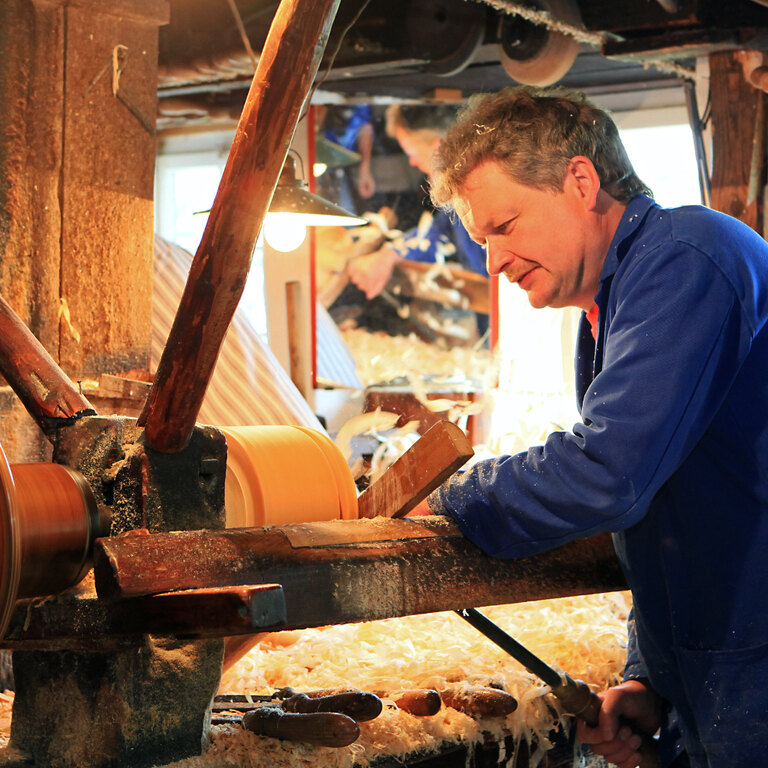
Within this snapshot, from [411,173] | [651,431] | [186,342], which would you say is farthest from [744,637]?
[411,173]

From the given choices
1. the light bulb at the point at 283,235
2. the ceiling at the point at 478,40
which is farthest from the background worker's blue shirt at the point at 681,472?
the light bulb at the point at 283,235

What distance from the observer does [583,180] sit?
7.28ft

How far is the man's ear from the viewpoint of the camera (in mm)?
2215

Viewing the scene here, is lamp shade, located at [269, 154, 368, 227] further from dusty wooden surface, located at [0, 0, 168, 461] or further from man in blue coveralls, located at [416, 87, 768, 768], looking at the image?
man in blue coveralls, located at [416, 87, 768, 768]

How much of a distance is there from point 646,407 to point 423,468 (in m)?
0.46

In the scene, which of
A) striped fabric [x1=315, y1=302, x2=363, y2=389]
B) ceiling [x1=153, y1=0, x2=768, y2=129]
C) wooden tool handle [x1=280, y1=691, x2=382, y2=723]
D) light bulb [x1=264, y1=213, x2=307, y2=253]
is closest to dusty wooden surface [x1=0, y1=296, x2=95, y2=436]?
wooden tool handle [x1=280, y1=691, x2=382, y2=723]

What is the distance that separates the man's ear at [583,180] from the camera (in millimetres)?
2215

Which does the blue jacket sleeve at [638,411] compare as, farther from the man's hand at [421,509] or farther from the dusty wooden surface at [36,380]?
the dusty wooden surface at [36,380]

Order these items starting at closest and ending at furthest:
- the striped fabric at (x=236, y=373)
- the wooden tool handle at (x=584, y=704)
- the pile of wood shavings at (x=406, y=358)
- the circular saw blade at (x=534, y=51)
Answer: the wooden tool handle at (x=584, y=704) → the striped fabric at (x=236, y=373) → the circular saw blade at (x=534, y=51) → the pile of wood shavings at (x=406, y=358)

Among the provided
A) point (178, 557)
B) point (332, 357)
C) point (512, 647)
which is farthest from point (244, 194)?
point (332, 357)

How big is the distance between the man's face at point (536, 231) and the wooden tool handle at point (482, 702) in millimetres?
931

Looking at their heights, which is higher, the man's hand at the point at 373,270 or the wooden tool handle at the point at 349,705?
the man's hand at the point at 373,270

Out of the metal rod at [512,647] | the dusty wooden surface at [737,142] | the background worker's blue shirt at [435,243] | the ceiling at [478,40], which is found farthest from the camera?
the background worker's blue shirt at [435,243]

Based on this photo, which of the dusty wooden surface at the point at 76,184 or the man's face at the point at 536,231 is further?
the dusty wooden surface at the point at 76,184
